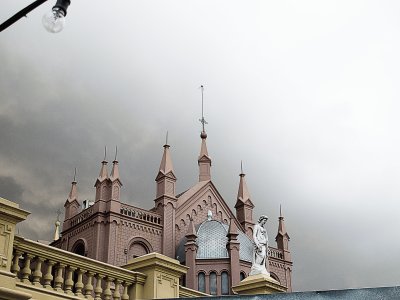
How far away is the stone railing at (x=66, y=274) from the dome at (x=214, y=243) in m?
32.4

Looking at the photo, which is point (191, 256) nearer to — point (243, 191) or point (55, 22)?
point (243, 191)

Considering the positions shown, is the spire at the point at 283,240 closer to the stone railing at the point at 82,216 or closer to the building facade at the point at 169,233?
the building facade at the point at 169,233

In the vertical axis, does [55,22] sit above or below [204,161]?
below

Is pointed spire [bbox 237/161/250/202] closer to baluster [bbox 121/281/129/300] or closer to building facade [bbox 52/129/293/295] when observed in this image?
building facade [bbox 52/129/293/295]

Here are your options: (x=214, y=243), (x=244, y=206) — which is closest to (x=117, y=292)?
(x=214, y=243)

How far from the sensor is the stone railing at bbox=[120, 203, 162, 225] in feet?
142

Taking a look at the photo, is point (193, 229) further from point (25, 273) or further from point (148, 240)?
point (25, 273)

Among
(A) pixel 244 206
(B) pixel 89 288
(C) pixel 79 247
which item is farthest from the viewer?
(A) pixel 244 206

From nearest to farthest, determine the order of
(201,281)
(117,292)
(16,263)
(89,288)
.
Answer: (16,263) < (89,288) < (117,292) < (201,281)

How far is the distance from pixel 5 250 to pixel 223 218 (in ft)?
138

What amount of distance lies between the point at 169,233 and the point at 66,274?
115ft

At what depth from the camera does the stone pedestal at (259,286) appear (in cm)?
1249

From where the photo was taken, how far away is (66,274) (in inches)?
384

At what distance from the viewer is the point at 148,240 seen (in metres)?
43.4
